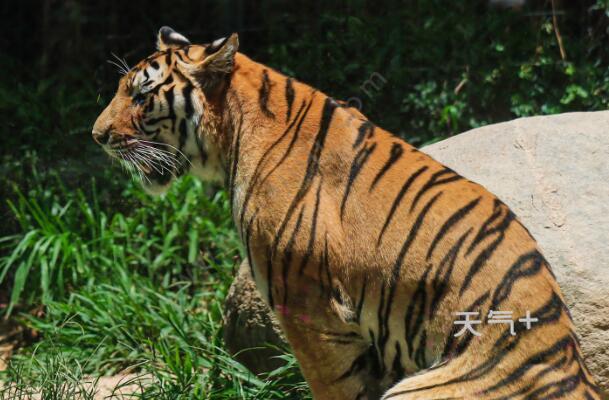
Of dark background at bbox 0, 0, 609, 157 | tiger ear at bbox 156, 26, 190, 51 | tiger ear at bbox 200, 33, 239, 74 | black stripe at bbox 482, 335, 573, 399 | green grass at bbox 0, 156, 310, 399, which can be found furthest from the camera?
dark background at bbox 0, 0, 609, 157

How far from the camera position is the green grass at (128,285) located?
180 inches

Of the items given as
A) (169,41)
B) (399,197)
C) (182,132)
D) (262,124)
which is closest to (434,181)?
(399,197)

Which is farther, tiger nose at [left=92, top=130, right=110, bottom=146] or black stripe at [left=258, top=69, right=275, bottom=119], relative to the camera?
tiger nose at [left=92, top=130, right=110, bottom=146]

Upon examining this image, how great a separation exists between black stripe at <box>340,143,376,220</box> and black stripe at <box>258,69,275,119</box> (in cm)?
40

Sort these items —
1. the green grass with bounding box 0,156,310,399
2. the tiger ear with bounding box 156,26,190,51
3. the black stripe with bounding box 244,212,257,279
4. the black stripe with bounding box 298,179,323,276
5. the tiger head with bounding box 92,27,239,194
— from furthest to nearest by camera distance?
the green grass with bounding box 0,156,310,399, the tiger ear with bounding box 156,26,190,51, the tiger head with bounding box 92,27,239,194, the black stripe with bounding box 244,212,257,279, the black stripe with bounding box 298,179,323,276

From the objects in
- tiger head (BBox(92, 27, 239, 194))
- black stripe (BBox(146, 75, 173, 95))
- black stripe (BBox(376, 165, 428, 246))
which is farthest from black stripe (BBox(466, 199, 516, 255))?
black stripe (BBox(146, 75, 173, 95))

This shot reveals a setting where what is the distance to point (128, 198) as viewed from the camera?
6914 mm

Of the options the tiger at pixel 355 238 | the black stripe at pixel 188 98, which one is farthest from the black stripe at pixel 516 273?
the black stripe at pixel 188 98

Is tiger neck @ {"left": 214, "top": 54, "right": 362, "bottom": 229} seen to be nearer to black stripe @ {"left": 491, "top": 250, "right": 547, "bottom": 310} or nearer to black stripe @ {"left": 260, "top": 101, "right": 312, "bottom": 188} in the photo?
black stripe @ {"left": 260, "top": 101, "right": 312, "bottom": 188}

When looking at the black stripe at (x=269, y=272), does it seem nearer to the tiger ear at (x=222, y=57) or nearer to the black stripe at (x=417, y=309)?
the black stripe at (x=417, y=309)

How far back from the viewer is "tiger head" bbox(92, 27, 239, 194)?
361cm

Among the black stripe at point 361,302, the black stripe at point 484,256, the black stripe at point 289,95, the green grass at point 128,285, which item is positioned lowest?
the green grass at point 128,285

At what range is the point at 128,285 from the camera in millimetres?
5715

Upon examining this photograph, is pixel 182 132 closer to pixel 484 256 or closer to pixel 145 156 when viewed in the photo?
pixel 145 156
